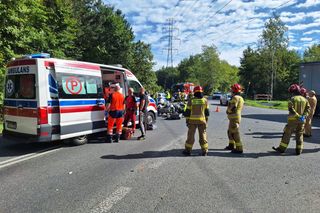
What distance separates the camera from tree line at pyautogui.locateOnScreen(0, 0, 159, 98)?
48.6 feet

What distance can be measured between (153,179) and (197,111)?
2677mm

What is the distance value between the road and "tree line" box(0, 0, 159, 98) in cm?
806

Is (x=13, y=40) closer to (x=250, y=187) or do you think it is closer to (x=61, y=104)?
(x=61, y=104)

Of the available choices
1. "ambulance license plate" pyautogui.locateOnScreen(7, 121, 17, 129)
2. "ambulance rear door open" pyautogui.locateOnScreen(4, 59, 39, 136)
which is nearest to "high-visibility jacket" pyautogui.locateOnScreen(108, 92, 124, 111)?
"ambulance rear door open" pyautogui.locateOnScreen(4, 59, 39, 136)

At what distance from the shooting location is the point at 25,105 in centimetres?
812

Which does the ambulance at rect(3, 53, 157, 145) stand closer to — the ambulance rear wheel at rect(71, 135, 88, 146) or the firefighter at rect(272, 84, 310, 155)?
the ambulance rear wheel at rect(71, 135, 88, 146)

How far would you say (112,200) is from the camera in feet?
15.4

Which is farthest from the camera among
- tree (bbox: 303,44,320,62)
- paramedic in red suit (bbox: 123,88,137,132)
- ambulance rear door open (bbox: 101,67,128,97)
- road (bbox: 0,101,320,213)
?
tree (bbox: 303,44,320,62)

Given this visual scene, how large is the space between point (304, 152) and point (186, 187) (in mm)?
4720

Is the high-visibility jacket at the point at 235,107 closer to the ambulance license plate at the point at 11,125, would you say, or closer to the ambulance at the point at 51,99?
the ambulance at the point at 51,99

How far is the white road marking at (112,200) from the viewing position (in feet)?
14.3

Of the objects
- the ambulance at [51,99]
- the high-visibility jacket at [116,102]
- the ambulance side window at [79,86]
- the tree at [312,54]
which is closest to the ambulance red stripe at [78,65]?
the ambulance at [51,99]

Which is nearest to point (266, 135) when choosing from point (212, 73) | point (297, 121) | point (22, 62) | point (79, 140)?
point (297, 121)

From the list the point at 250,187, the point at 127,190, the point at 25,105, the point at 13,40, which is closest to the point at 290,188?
the point at 250,187
